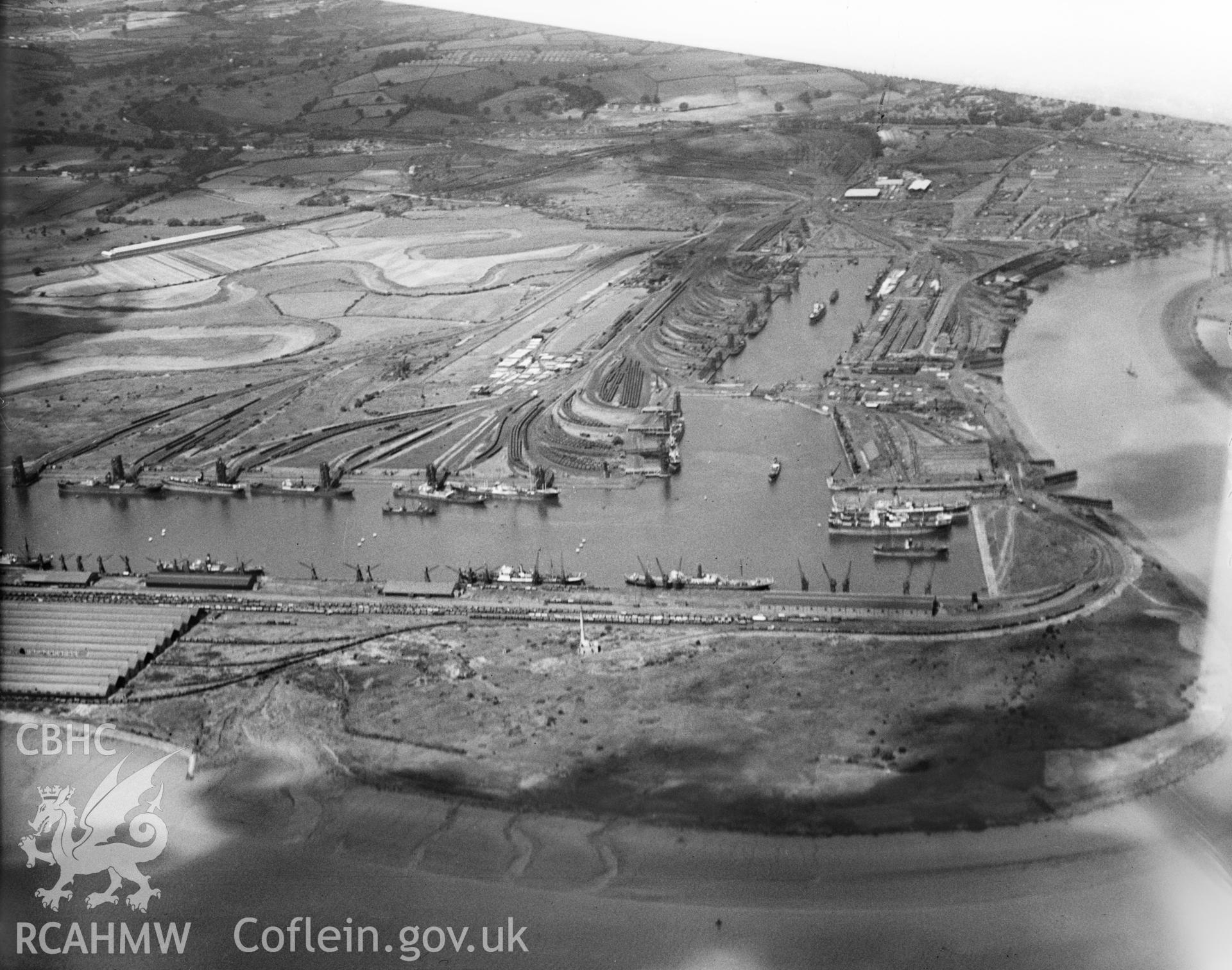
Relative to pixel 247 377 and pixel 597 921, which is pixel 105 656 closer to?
pixel 597 921

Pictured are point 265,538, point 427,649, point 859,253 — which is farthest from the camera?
point 859,253

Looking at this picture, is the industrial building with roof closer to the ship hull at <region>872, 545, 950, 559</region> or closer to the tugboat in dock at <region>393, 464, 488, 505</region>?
the tugboat in dock at <region>393, 464, 488, 505</region>

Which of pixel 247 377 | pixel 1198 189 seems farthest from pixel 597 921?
pixel 1198 189

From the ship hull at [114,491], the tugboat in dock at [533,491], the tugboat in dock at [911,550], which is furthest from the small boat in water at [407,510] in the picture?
the tugboat in dock at [911,550]

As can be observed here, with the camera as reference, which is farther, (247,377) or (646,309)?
(646,309)

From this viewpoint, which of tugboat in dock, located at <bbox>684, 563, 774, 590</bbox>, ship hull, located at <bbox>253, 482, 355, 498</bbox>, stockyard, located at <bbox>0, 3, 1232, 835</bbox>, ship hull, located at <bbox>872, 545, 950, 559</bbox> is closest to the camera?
stockyard, located at <bbox>0, 3, 1232, 835</bbox>

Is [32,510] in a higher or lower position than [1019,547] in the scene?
lower

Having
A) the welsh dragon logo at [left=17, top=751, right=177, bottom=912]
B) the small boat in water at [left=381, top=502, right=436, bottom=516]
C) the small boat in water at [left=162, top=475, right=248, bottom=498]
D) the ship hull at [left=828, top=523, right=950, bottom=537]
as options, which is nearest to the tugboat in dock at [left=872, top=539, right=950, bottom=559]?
the ship hull at [left=828, top=523, right=950, bottom=537]
